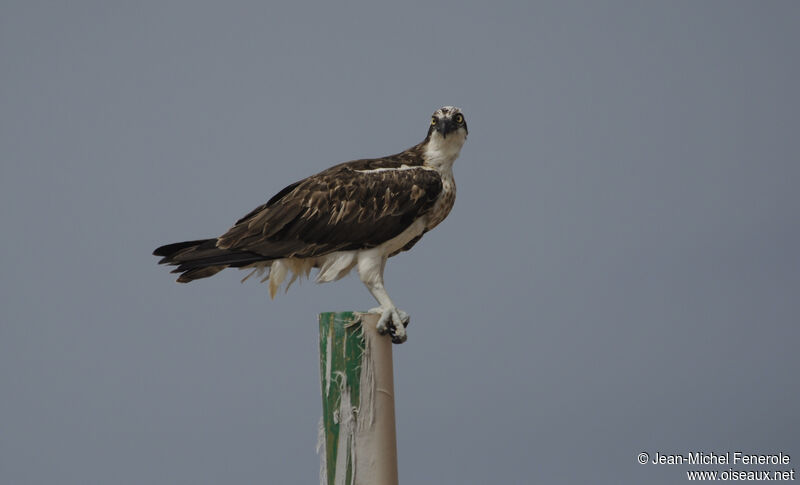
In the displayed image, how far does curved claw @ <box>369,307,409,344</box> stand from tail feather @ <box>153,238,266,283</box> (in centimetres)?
103

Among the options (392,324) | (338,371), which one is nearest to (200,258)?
(338,371)

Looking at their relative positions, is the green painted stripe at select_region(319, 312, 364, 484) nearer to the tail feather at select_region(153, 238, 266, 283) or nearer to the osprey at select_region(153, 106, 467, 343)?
the osprey at select_region(153, 106, 467, 343)

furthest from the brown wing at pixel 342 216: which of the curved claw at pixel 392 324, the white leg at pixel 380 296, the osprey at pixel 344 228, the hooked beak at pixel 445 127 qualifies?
the curved claw at pixel 392 324

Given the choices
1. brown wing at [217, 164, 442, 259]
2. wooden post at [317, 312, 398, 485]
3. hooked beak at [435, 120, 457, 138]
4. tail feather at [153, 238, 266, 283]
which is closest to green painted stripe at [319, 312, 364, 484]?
wooden post at [317, 312, 398, 485]

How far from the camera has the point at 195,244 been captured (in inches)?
267

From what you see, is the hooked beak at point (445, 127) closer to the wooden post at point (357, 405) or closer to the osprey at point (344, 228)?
the osprey at point (344, 228)

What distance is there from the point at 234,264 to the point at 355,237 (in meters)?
0.94

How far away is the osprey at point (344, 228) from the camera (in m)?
6.61

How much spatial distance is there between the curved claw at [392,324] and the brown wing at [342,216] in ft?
1.72

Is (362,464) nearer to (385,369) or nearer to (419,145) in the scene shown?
(385,369)

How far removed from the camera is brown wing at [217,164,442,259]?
6.61 m

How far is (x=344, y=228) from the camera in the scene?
6.61m

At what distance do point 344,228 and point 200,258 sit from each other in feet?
3.62

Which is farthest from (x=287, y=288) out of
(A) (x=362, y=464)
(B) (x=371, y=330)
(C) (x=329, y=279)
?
(A) (x=362, y=464)
